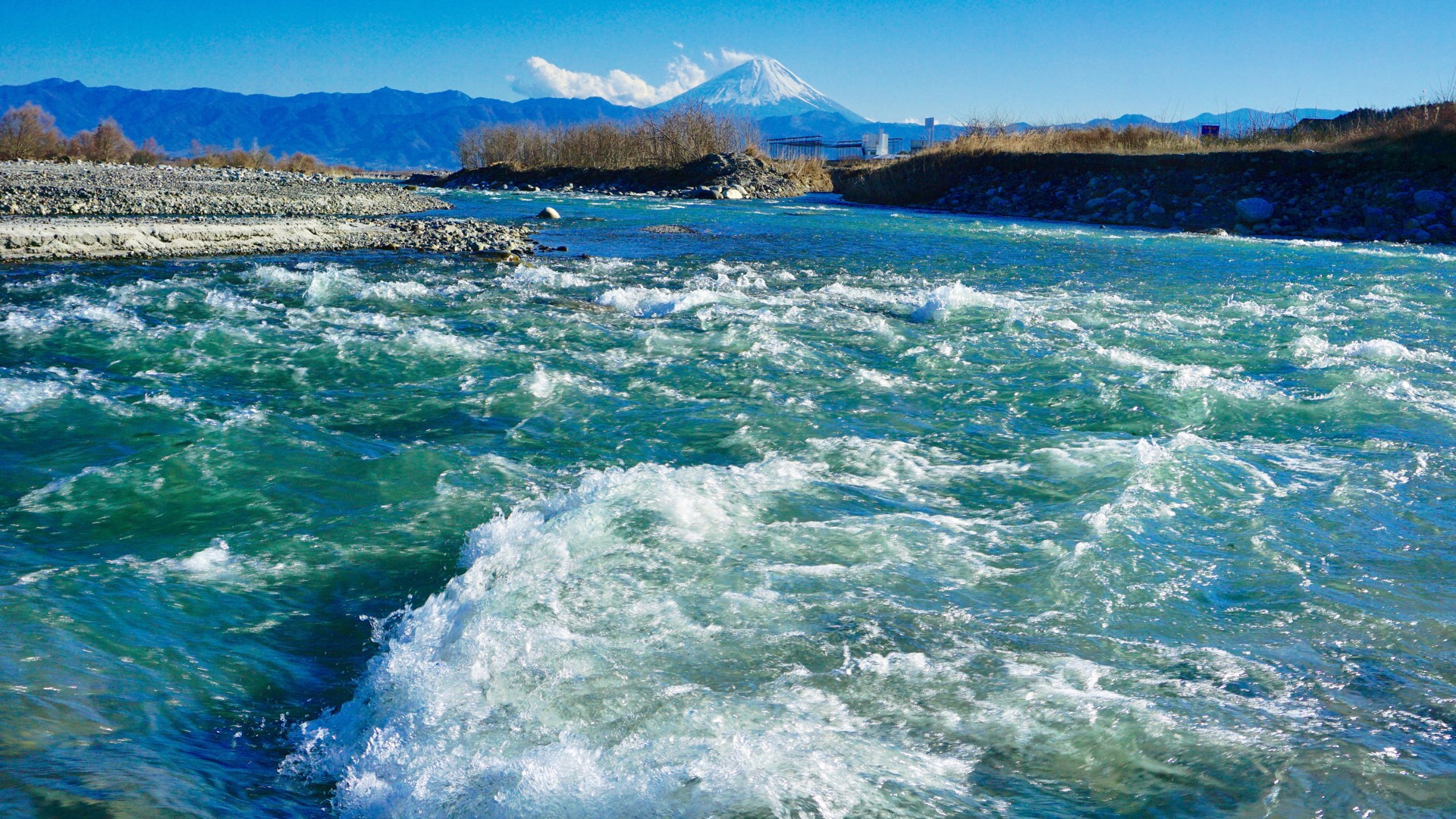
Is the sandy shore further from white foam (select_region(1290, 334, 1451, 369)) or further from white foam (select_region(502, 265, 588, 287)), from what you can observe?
white foam (select_region(1290, 334, 1451, 369))

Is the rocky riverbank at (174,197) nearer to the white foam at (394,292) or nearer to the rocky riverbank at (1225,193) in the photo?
the white foam at (394,292)

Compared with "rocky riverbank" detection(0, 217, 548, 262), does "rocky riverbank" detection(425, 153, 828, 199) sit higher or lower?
higher

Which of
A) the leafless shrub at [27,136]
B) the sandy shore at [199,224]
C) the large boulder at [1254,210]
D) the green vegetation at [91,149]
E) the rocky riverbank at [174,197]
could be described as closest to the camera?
the sandy shore at [199,224]

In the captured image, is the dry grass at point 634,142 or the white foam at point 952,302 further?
the dry grass at point 634,142

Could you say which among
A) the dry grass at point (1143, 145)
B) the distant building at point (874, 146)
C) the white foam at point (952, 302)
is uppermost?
the distant building at point (874, 146)

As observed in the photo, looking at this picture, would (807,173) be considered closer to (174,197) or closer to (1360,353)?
(174,197)

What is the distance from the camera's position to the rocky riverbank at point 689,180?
39.8 meters

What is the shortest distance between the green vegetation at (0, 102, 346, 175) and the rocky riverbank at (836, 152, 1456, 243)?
5080cm

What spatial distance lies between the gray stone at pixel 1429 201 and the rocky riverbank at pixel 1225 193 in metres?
0.02

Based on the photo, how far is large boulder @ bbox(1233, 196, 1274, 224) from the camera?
2181 centimetres

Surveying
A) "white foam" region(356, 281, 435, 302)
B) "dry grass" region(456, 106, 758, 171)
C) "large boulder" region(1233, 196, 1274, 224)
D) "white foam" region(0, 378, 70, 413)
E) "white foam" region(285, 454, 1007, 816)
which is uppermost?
"dry grass" region(456, 106, 758, 171)

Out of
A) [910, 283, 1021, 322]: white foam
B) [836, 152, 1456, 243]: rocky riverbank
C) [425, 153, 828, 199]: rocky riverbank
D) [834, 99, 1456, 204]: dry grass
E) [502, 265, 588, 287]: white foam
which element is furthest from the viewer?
[425, 153, 828, 199]: rocky riverbank

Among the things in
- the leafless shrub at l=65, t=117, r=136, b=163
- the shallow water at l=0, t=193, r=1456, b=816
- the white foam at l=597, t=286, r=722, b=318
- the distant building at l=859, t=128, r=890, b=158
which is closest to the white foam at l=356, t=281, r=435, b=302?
the shallow water at l=0, t=193, r=1456, b=816

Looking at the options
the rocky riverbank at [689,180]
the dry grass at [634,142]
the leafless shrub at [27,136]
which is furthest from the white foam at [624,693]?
the leafless shrub at [27,136]
